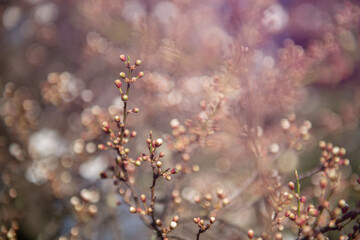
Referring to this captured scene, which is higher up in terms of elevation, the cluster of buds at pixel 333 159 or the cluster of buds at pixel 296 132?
the cluster of buds at pixel 333 159

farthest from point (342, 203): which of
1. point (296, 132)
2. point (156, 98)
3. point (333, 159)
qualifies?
point (156, 98)

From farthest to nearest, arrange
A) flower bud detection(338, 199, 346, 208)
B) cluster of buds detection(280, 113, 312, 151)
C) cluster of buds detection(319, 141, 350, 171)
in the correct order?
cluster of buds detection(280, 113, 312, 151) < cluster of buds detection(319, 141, 350, 171) < flower bud detection(338, 199, 346, 208)

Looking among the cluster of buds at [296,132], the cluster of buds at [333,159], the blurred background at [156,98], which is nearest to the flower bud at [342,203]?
the cluster of buds at [333,159]

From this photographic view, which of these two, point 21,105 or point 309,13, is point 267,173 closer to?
point 21,105

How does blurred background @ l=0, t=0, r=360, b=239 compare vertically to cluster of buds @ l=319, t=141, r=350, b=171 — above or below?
below

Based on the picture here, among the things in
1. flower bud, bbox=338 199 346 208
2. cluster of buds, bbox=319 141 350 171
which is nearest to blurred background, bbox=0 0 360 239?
cluster of buds, bbox=319 141 350 171

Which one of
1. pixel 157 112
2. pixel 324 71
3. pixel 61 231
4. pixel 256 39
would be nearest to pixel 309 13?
pixel 324 71

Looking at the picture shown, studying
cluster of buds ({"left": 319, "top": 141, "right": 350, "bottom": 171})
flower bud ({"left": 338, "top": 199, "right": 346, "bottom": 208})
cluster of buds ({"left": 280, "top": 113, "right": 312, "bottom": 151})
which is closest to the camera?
flower bud ({"left": 338, "top": 199, "right": 346, "bottom": 208})

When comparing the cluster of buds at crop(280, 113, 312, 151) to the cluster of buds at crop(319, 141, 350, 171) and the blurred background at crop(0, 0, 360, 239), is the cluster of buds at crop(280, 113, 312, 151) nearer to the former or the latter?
the blurred background at crop(0, 0, 360, 239)

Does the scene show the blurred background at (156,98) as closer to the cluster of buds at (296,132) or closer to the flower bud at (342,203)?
the cluster of buds at (296,132)
